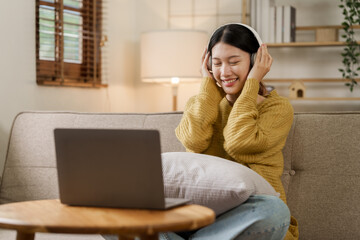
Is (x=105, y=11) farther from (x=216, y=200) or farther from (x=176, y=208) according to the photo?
(x=176, y=208)

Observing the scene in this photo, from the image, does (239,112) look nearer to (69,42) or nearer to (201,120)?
(201,120)

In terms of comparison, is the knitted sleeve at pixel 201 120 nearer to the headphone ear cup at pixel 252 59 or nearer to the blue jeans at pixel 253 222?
the headphone ear cup at pixel 252 59

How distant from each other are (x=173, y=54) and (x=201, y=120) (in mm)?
1641

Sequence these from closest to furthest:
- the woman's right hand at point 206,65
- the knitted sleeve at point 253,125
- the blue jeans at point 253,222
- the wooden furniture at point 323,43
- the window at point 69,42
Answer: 1. the blue jeans at point 253,222
2. the knitted sleeve at point 253,125
3. the woman's right hand at point 206,65
4. the window at point 69,42
5. the wooden furniture at point 323,43

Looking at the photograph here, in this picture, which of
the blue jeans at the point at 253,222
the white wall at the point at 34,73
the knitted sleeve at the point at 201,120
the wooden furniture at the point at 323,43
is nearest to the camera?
the blue jeans at the point at 253,222

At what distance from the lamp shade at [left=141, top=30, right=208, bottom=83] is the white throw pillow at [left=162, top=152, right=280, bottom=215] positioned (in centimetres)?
197

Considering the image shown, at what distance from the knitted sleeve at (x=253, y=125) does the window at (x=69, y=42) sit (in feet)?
4.95

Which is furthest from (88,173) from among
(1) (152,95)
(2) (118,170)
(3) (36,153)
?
(1) (152,95)

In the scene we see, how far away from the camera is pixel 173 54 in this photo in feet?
10.7

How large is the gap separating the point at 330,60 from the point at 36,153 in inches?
87.8

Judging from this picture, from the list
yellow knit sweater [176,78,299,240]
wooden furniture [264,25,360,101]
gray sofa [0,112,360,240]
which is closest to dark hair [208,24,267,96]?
yellow knit sweater [176,78,299,240]

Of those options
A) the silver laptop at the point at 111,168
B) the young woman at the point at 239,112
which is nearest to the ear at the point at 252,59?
the young woman at the point at 239,112

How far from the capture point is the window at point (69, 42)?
9.46 feet

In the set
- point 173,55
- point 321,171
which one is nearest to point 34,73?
point 173,55
